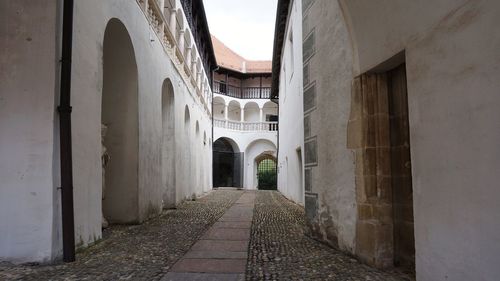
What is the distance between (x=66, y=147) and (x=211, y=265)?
6.52 feet

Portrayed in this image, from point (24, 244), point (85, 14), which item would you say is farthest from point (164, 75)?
point (24, 244)

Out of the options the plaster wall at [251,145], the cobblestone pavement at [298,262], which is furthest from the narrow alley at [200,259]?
the plaster wall at [251,145]

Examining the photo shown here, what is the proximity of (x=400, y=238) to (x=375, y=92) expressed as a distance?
4.94 ft

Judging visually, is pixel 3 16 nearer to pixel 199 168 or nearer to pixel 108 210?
pixel 108 210

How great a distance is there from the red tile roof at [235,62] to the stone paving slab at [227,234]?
26918 millimetres

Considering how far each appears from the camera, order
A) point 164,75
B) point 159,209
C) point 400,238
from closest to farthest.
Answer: point 400,238, point 159,209, point 164,75

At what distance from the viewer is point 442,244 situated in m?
2.88

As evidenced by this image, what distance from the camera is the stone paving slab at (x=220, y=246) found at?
16.6 ft

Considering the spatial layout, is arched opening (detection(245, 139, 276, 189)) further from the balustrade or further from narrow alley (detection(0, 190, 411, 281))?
narrow alley (detection(0, 190, 411, 281))

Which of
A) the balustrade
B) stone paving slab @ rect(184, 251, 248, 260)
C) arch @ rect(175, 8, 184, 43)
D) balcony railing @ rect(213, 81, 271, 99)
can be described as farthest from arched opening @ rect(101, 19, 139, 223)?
balcony railing @ rect(213, 81, 271, 99)

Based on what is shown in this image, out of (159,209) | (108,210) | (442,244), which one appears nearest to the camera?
(442,244)

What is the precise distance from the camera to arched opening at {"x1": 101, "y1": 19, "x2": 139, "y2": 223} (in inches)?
284

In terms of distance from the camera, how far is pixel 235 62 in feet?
116

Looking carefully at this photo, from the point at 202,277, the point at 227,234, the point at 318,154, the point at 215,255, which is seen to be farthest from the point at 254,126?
the point at 202,277
